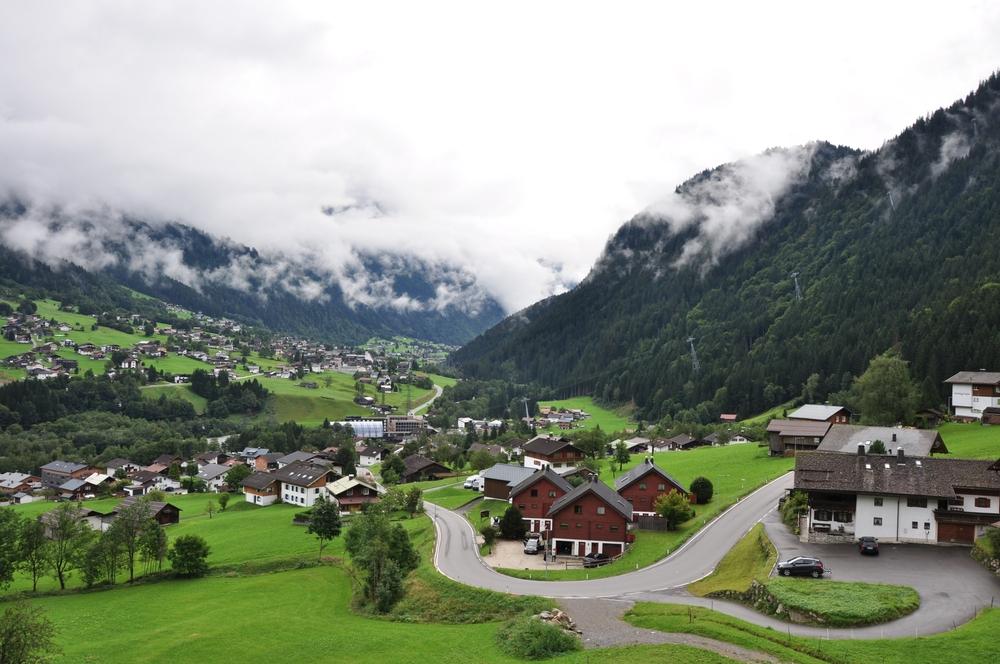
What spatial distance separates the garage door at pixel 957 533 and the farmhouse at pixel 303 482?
7017 cm

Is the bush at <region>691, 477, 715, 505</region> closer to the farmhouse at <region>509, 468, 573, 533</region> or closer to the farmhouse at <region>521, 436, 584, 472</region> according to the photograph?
the farmhouse at <region>509, 468, 573, 533</region>

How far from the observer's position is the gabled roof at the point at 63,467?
132 metres

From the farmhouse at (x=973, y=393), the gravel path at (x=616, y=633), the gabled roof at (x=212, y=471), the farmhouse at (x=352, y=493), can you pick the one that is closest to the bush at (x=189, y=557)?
the farmhouse at (x=352, y=493)

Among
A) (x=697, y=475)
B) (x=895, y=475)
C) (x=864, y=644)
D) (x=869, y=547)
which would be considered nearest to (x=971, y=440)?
(x=697, y=475)

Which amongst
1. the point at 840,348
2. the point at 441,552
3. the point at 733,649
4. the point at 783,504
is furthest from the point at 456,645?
the point at 840,348

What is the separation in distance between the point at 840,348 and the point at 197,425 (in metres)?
149

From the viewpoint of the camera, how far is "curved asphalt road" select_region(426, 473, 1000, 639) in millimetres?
32719

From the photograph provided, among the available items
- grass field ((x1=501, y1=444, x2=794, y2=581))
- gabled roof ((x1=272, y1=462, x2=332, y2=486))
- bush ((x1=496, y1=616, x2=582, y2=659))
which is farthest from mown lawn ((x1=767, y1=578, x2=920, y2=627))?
gabled roof ((x1=272, y1=462, x2=332, y2=486))

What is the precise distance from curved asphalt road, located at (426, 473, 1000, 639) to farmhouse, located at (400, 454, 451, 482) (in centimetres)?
4933

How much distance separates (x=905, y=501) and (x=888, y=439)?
17165 mm

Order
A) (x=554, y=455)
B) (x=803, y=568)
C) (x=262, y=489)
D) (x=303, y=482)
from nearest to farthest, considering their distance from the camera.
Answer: (x=803, y=568)
(x=303, y=482)
(x=554, y=455)
(x=262, y=489)

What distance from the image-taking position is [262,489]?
333 feet

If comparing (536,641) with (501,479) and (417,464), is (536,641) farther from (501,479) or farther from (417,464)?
(417,464)

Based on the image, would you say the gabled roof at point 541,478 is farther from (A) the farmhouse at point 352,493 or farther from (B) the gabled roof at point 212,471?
(B) the gabled roof at point 212,471
